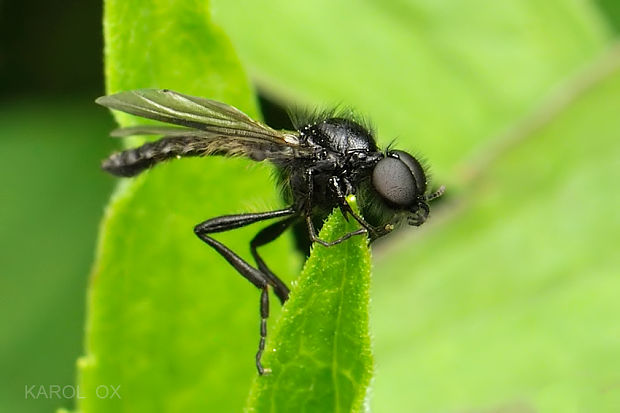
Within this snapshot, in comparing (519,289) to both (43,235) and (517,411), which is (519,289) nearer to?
(517,411)

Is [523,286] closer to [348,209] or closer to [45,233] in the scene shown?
[348,209]

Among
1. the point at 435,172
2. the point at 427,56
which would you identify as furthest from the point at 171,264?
the point at 427,56

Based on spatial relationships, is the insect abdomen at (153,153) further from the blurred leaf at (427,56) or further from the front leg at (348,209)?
the blurred leaf at (427,56)

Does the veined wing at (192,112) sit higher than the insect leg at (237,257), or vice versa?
the veined wing at (192,112)

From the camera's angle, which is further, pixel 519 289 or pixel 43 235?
pixel 43 235

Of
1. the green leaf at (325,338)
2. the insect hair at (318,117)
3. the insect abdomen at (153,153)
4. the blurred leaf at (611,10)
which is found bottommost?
the green leaf at (325,338)

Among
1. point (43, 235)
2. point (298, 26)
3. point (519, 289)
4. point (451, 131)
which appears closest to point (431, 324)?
point (519, 289)

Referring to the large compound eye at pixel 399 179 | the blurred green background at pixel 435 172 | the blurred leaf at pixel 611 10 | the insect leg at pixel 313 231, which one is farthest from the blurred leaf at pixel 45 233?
the blurred leaf at pixel 611 10
